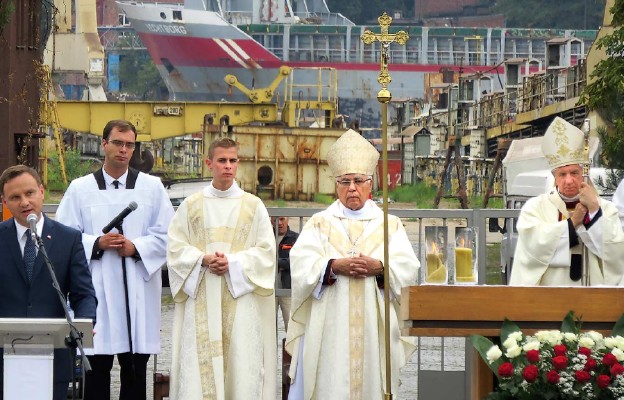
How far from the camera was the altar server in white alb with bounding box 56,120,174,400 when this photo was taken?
986 centimetres

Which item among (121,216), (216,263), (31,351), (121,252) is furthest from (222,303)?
(31,351)

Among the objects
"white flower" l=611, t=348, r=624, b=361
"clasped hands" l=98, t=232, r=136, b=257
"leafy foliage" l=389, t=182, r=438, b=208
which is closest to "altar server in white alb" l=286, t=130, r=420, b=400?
"clasped hands" l=98, t=232, r=136, b=257

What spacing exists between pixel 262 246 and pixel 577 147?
196 centimetres

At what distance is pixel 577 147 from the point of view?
9469mm

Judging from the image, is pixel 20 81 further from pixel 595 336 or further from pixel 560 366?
pixel 560 366

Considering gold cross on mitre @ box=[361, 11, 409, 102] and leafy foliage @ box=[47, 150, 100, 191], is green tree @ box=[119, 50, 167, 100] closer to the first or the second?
leafy foliage @ box=[47, 150, 100, 191]

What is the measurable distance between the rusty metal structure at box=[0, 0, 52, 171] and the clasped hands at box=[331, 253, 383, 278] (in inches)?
534

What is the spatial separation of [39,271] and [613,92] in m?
7.71

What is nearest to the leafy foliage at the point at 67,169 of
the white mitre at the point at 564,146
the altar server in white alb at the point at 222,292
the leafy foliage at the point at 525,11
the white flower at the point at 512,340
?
the altar server in white alb at the point at 222,292

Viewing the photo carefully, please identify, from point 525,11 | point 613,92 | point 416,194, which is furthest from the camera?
point 525,11

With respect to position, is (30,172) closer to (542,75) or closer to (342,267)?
(342,267)

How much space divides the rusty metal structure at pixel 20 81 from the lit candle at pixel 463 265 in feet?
47.5

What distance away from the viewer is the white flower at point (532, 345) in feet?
24.2

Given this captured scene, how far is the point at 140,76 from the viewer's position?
4911 inches
